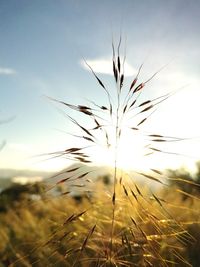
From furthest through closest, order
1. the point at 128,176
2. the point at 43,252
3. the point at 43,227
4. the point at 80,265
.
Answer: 1. the point at 43,227
2. the point at 43,252
3. the point at 80,265
4. the point at 128,176

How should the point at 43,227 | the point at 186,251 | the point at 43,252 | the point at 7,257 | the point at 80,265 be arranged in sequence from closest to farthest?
the point at 80,265
the point at 186,251
the point at 43,252
the point at 7,257
the point at 43,227

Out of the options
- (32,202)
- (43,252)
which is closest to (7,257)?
(43,252)

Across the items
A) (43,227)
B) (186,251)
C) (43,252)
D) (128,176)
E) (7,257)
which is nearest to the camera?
(128,176)

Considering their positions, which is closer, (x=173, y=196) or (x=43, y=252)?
(x=43, y=252)

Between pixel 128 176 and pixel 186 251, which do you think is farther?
pixel 186 251

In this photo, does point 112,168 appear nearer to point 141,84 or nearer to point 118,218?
point 141,84

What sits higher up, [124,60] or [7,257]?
[124,60]

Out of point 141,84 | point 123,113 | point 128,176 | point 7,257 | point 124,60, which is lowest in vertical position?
point 7,257

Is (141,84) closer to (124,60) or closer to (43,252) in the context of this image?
(124,60)

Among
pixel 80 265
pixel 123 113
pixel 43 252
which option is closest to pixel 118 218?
pixel 80 265
